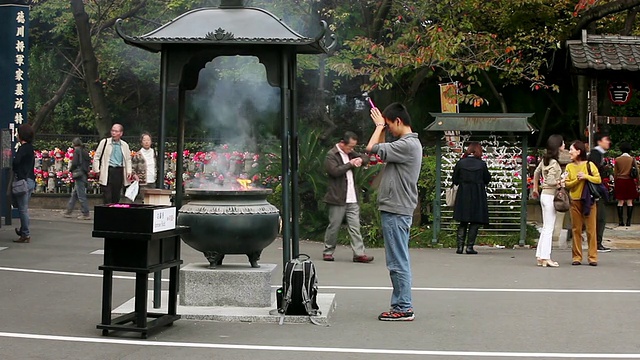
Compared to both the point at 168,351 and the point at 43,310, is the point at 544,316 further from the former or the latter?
the point at 43,310

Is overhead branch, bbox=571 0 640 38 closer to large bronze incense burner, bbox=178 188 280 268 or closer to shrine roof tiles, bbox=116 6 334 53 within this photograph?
shrine roof tiles, bbox=116 6 334 53

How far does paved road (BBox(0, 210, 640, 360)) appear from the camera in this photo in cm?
787

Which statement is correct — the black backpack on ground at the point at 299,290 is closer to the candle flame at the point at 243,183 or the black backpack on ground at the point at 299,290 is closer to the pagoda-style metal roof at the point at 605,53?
the candle flame at the point at 243,183

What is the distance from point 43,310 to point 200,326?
1773 mm

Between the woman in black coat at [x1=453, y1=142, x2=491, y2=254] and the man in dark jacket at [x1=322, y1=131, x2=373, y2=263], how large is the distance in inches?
87.3

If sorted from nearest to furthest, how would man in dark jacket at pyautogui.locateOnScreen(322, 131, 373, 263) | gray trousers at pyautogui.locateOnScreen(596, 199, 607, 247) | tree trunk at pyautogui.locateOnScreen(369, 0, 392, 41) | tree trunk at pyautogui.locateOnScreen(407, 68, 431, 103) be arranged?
man in dark jacket at pyautogui.locateOnScreen(322, 131, 373, 263) < gray trousers at pyautogui.locateOnScreen(596, 199, 607, 247) < tree trunk at pyautogui.locateOnScreen(369, 0, 392, 41) < tree trunk at pyautogui.locateOnScreen(407, 68, 431, 103)

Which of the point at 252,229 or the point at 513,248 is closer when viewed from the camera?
the point at 252,229

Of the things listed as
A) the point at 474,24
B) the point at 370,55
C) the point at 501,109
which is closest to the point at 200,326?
the point at 370,55

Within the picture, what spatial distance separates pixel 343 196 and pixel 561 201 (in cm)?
320

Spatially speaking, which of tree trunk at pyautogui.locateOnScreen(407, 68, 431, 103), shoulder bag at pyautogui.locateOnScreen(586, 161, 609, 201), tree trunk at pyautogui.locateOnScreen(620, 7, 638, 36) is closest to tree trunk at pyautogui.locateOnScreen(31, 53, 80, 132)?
tree trunk at pyautogui.locateOnScreen(407, 68, 431, 103)

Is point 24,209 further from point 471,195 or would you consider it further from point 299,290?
point 299,290

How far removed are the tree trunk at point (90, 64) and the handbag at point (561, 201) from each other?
1539cm

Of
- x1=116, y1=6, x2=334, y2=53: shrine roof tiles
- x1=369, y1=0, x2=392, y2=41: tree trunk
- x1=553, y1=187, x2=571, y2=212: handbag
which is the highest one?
x1=369, y1=0, x2=392, y2=41: tree trunk

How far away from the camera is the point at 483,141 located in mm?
17438
